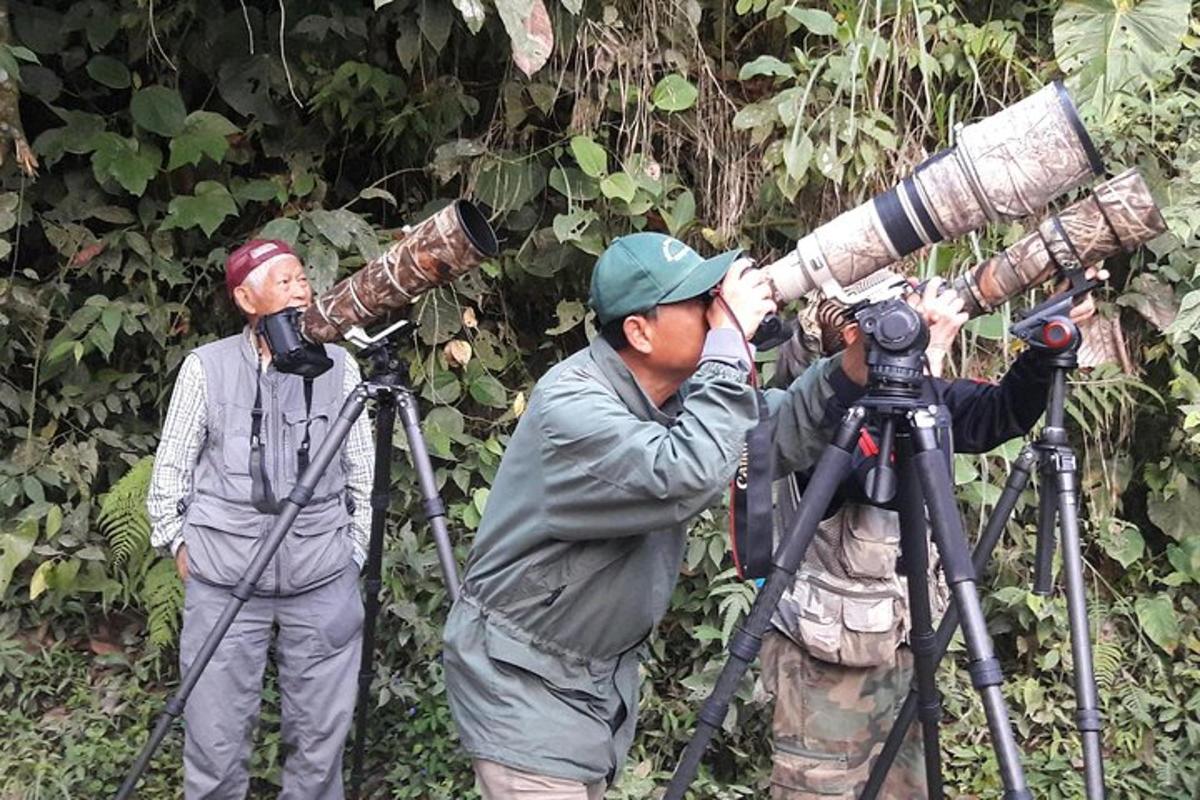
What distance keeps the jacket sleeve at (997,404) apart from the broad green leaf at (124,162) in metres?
3.00

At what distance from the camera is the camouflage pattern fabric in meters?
2.62

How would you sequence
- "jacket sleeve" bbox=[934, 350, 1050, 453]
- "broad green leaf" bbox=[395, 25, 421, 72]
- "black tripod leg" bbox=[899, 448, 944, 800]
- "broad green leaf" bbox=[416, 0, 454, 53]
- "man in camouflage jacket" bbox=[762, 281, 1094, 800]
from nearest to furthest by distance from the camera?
"black tripod leg" bbox=[899, 448, 944, 800] → "jacket sleeve" bbox=[934, 350, 1050, 453] → "man in camouflage jacket" bbox=[762, 281, 1094, 800] → "broad green leaf" bbox=[416, 0, 454, 53] → "broad green leaf" bbox=[395, 25, 421, 72]

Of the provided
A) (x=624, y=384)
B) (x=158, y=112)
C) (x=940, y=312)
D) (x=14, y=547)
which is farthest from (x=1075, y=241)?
(x=14, y=547)

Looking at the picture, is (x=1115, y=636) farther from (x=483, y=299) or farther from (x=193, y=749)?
(x=193, y=749)

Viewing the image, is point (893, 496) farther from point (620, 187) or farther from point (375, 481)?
point (620, 187)

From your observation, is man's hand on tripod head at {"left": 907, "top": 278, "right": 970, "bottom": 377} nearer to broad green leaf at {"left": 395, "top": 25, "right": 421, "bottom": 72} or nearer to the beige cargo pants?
the beige cargo pants

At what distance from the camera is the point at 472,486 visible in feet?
13.9

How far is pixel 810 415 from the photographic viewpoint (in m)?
2.24

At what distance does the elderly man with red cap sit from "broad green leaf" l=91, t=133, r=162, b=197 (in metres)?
1.25

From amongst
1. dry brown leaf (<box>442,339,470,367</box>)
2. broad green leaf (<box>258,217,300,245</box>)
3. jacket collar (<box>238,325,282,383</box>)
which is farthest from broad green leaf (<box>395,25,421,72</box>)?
jacket collar (<box>238,325,282,383</box>)

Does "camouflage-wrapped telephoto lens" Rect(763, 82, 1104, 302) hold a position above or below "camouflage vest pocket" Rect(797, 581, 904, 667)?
above

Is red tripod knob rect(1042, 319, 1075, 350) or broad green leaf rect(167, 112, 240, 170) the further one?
broad green leaf rect(167, 112, 240, 170)

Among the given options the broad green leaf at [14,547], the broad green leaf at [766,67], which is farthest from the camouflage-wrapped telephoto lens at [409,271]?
the broad green leaf at [14,547]

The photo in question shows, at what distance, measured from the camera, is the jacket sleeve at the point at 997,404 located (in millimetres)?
2447
